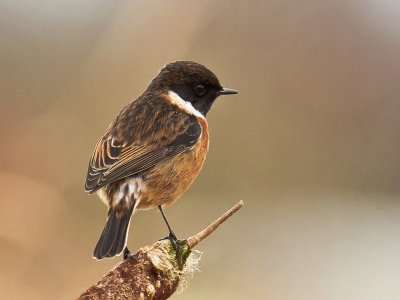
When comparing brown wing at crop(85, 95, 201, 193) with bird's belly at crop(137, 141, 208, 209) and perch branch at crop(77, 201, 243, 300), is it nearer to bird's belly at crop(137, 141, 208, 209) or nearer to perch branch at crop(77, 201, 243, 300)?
bird's belly at crop(137, 141, 208, 209)

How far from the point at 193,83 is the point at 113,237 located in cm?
123

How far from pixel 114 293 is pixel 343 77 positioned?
32.7 ft

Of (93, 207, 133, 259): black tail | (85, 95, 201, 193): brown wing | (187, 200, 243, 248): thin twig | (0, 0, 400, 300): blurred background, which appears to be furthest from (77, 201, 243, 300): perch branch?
(0, 0, 400, 300): blurred background

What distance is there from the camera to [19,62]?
10758 millimetres

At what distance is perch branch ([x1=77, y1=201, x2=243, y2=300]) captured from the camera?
2791mm

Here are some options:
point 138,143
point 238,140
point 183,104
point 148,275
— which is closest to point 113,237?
point 148,275

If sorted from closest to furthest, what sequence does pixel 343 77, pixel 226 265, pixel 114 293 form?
pixel 114 293, pixel 226 265, pixel 343 77

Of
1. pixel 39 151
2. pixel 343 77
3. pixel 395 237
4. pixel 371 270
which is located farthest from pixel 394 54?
pixel 39 151

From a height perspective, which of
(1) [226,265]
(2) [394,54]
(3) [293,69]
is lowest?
(1) [226,265]

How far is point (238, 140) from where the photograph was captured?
10727mm

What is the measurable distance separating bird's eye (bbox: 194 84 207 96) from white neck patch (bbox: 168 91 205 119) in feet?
0.26

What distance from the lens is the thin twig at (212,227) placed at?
3.04 m

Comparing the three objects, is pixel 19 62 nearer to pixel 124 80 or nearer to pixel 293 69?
pixel 124 80

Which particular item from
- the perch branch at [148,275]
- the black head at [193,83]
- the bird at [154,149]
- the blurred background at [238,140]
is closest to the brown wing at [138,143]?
the bird at [154,149]
